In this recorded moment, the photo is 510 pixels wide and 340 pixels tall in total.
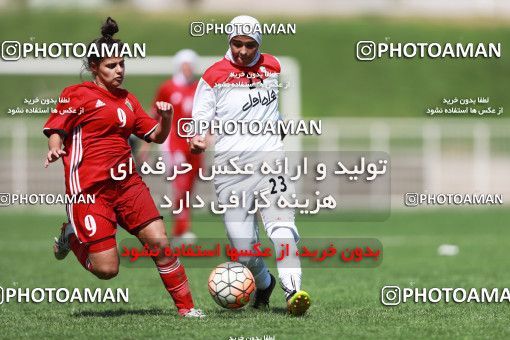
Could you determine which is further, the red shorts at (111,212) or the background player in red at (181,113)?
the background player in red at (181,113)

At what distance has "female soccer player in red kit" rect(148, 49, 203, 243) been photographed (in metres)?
14.5

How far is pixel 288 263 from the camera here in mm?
7586

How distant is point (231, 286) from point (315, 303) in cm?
132

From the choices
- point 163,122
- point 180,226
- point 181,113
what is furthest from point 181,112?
point 163,122

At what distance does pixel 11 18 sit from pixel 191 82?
28.4 m

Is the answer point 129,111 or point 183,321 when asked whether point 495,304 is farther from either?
point 129,111

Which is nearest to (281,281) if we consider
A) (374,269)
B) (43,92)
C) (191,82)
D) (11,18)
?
(43,92)

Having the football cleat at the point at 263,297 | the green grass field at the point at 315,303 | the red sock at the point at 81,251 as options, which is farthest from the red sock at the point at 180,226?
the red sock at the point at 81,251

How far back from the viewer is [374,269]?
38.9ft

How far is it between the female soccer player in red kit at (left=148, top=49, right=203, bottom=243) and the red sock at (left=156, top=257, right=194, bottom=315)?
6.70 metres

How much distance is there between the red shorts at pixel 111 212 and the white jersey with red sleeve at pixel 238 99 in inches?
29.4

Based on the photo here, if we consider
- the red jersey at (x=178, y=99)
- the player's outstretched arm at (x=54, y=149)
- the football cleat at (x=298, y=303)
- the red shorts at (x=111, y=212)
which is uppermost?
the red jersey at (x=178, y=99)

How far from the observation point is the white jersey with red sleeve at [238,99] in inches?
305

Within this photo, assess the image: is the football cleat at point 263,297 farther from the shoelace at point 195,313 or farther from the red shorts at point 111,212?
the red shorts at point 111,212
